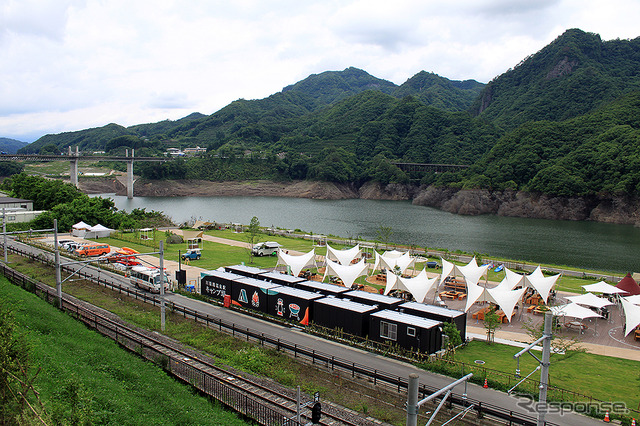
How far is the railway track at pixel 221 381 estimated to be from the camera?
13742mm

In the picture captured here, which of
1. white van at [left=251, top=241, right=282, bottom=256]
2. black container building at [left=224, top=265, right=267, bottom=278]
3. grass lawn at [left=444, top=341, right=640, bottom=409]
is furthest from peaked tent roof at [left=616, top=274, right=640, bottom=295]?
white van at [left=251, top=241, right=282, bottom=256]

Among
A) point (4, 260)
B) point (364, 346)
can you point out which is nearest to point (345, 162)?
point (4, 260)

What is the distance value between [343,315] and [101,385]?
38.7 feet

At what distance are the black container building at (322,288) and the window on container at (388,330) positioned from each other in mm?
5132

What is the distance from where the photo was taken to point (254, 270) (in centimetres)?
3070

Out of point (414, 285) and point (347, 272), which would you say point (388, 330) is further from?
point (347, 272)

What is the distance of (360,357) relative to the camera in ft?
64.5

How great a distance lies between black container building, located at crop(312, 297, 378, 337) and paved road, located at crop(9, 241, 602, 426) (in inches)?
42.0

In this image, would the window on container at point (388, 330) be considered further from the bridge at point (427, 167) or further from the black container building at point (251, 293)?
the bridge at point (427, 167)

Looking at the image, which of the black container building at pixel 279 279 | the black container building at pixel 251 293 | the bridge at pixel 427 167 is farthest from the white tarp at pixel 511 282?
the bridge at pixel 427 167

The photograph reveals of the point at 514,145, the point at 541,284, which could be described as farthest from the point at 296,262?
the point at 514,145

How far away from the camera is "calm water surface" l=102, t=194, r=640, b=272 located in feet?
195

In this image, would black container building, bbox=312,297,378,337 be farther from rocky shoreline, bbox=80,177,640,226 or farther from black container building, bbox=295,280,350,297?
rocky shoreline, bbox=80,177,640,226

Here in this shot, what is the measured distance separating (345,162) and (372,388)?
150m
